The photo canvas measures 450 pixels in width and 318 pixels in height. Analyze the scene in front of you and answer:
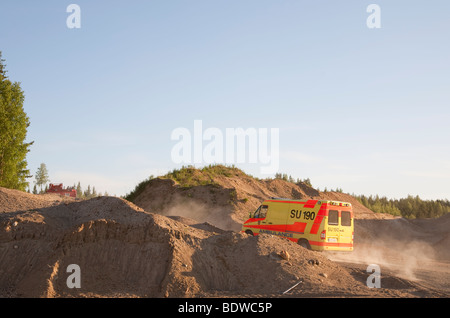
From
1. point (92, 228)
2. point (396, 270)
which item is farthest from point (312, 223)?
point (92, 228)

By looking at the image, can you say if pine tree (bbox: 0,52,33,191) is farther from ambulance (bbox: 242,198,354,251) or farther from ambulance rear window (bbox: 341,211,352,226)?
ambulance rear window (bbox: 341,211,352,226)

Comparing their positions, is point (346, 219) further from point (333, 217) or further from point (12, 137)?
point (12, 137)

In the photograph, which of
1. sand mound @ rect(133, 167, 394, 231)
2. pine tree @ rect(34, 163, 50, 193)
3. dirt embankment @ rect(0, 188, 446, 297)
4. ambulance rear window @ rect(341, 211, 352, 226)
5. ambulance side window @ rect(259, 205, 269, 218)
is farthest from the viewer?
pine tree @ rect(34, 163, 50, 193)

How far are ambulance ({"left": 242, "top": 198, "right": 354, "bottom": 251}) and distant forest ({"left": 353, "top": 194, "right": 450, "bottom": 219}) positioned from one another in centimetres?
3038

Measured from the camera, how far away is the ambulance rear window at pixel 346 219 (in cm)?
2070

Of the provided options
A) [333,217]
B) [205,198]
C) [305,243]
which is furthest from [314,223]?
[205,198]

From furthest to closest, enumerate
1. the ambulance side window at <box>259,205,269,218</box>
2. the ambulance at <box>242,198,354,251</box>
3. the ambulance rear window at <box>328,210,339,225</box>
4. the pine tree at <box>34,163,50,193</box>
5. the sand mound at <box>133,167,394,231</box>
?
the pine tree at <box>34,163,50,193</box> → the sand mound at <box>133,167,394,231</box> → the ambulance side window at <box>259,205,269,218</box> → the ambulance rear window at <box>328,210,339,225</box> → the ambulance at <box>242,198,354,251</box>

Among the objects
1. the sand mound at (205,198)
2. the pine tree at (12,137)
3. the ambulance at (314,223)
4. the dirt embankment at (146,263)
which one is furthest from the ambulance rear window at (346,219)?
the pine tree at (12,137)

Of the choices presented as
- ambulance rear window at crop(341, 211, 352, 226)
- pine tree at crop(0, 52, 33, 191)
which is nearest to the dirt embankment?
ambulance rear window at crop(341, 211, 352, 226)

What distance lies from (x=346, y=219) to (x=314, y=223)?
1.95 metres

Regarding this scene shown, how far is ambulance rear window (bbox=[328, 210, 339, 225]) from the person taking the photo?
20.1 meters

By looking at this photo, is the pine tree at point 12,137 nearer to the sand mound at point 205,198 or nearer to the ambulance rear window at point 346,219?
the sand mound at point 205,198

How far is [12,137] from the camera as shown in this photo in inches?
1470

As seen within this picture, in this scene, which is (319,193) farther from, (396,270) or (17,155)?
(17,155)
